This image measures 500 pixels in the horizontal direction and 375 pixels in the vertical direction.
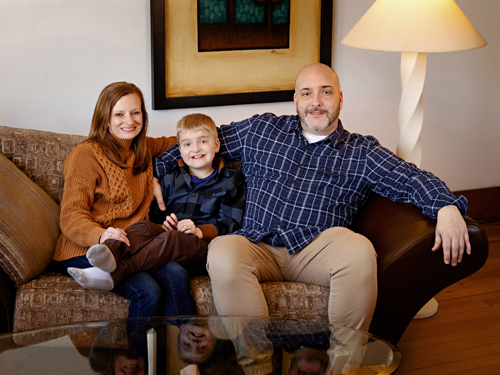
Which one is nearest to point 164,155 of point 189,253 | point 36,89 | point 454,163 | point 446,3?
point 189,253

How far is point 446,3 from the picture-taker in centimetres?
221

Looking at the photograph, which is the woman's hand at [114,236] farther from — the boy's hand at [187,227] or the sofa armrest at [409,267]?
the sofa armrest at [409,267]

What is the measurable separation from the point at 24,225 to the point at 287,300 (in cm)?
97

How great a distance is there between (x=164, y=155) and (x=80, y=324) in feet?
3.15

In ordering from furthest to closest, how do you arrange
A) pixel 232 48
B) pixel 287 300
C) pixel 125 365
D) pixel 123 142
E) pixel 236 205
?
pixel 232 48 < pixel 236 205 < pixel 123 142 < pixel 287 300 < pixel 125 365

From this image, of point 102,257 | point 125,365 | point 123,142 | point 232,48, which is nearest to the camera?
point 125,365

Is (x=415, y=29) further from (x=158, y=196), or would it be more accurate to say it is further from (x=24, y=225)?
(x=24, y=225)

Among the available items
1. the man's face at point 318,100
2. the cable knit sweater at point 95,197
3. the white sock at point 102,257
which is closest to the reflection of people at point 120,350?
the white sock at point 102,257

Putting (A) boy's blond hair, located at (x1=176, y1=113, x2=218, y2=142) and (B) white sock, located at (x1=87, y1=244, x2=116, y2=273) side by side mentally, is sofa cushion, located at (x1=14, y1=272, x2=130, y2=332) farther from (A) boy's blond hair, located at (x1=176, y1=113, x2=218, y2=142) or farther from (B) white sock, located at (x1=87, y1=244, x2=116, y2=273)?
(A) boy's blond hair, located at (x1=176, y1=113, x2=218, y2=142)

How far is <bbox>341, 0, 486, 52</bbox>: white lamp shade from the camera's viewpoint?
7.09 ft

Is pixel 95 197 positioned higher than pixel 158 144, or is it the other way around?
pixel 158 144

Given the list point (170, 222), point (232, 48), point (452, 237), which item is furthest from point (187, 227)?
point (232, 48)

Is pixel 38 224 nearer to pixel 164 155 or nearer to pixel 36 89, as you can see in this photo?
pixel 164 155

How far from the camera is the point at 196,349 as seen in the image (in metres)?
1.43
